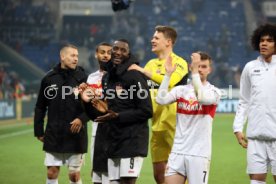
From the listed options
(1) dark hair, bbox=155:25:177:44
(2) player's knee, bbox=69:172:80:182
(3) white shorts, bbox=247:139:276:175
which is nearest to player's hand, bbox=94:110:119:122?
(3) white shorts, bbox=247:139:276:175

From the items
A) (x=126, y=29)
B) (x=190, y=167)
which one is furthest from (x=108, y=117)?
(x=126, y=29)

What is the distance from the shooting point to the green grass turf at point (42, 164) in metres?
10.9

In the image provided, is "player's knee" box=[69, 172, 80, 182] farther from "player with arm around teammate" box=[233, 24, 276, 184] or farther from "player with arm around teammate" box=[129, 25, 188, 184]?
"player with arm around teammate" box=[233, 24, 276, 184]

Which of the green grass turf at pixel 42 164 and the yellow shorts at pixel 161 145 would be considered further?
the green grass turf at pixel 42 164

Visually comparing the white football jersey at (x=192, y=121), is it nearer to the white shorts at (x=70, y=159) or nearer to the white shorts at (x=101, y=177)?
the white shorts at (x=101, y=177)

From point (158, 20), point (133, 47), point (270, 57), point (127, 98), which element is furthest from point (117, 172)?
point (158, 20)

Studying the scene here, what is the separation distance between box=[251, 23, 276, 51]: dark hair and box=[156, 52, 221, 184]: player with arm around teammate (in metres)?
0.63

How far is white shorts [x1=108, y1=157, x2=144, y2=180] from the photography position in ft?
21.3

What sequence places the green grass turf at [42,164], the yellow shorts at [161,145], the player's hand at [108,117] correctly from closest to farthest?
the player's hand at [108,117]
the yellow shorts at [161,145]
the green grass turf at [42,164]

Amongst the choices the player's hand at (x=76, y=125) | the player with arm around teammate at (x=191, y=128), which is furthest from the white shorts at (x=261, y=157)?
the player's hand at (x=76, y=125)

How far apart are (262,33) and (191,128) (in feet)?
4.08

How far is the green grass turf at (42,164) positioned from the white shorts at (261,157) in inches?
164

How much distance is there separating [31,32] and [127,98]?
3148 centimetres

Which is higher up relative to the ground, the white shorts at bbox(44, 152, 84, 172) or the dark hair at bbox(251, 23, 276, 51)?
the dark hair at bbox(251, 23, 276, 51)
